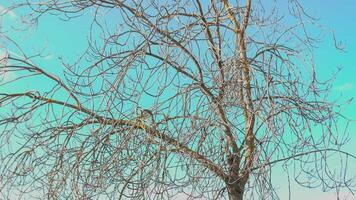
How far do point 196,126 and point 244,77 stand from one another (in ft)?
2.93

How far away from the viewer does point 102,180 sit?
3846 mm

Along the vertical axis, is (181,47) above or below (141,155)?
above

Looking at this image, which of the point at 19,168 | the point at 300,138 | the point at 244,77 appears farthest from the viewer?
the point at 19,168

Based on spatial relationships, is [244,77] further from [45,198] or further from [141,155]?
[45,198]

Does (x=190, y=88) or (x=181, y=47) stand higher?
(x=181, y=47)

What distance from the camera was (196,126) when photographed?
3.76 metres

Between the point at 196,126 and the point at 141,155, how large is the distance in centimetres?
47

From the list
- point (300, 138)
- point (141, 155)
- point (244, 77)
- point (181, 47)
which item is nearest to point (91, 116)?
point (141, 155)

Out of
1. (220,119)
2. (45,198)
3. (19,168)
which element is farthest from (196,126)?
(19,168)

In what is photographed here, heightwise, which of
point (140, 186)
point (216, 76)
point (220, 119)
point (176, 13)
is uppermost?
point (176, 13)

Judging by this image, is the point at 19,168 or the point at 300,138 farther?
the point at 19,168

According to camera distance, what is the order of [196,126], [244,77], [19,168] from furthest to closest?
[19,168], [244,77], [196,126]

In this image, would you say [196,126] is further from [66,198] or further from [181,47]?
[66,198]

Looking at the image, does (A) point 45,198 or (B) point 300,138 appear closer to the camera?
(B) point 300,138
